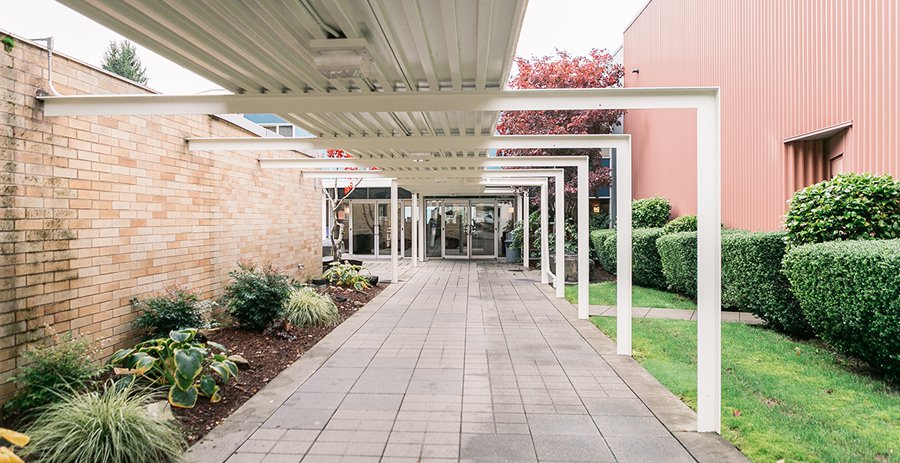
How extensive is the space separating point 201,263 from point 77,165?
2460mm

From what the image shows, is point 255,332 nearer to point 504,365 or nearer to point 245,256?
point 245,256

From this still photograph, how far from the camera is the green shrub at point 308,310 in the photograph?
7273 millimetres

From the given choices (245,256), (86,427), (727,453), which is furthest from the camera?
(245,256)

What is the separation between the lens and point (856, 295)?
4.57m

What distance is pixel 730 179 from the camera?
10.1 meters

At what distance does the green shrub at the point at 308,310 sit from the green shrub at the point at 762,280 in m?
5.95

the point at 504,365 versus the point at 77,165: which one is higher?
the point at 77,165

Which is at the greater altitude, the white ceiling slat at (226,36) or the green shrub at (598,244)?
the white ceiling slat at (226,36)

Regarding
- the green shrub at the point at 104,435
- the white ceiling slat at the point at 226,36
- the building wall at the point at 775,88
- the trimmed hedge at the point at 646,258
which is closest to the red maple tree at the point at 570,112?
the building wall at the point at 775,88

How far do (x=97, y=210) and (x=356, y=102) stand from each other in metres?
2.71

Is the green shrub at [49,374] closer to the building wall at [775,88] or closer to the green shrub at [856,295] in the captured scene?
the green shrub at [856,295]

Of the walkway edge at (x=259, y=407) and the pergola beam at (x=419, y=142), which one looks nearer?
the walkway edge at (x=259, y=407)

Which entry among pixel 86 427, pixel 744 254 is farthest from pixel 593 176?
pixel 86 427

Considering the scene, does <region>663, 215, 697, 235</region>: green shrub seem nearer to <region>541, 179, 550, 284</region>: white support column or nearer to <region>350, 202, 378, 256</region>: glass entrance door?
<region>541, 179, 550, 284</region>: white support column
